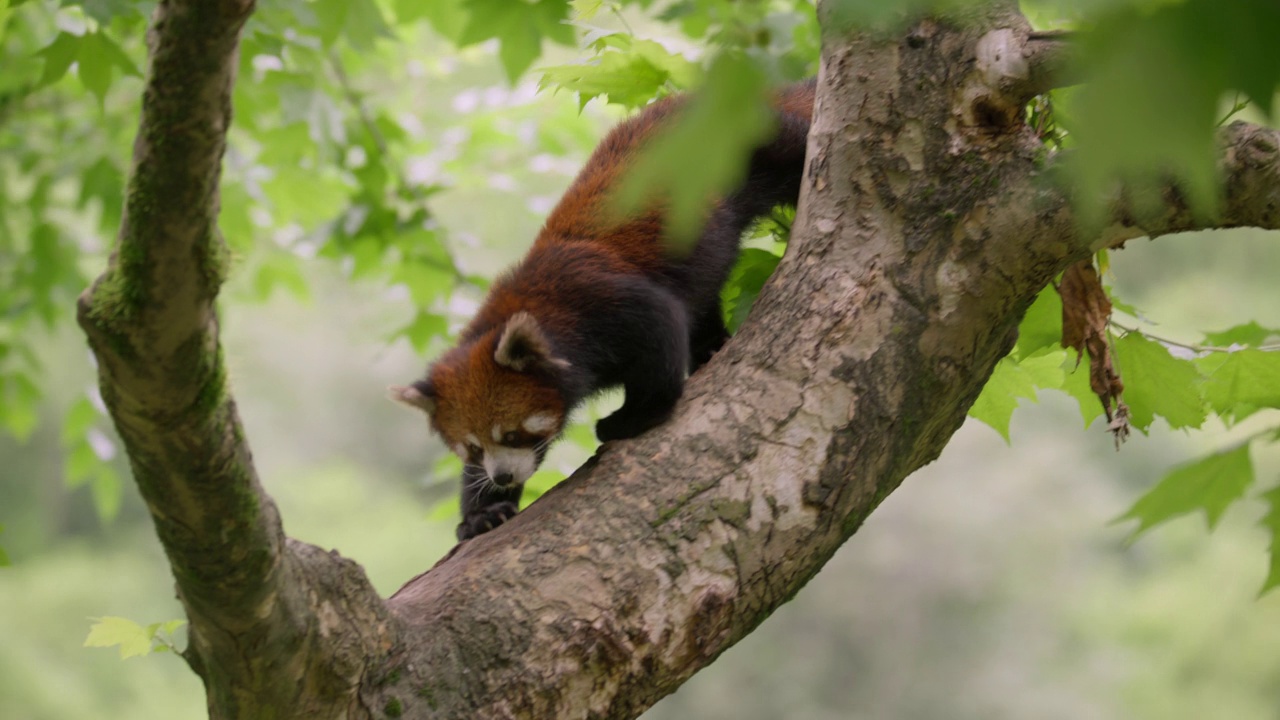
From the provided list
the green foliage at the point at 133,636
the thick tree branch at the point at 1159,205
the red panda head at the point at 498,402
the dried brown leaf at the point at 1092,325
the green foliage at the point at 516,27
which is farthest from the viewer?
the green foliage at the point at 516,27

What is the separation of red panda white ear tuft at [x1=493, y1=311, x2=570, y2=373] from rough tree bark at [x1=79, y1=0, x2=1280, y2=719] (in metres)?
0.48

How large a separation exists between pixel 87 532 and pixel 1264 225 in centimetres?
624

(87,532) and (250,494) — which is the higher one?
(87,532)

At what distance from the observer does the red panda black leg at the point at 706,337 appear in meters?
2.03

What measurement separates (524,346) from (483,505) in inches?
12.6

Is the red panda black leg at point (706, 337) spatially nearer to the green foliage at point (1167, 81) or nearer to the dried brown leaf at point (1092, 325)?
the dried brown leaf at point (1092, 325)

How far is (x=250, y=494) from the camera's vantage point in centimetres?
87

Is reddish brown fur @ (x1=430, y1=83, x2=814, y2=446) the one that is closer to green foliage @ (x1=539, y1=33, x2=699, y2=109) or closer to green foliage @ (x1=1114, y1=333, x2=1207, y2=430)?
green foliage @ (x1=539, y1=33, x2=699, y2=109)

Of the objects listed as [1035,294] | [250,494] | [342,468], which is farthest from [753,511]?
[342,468]

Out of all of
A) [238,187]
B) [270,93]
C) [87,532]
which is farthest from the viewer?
[87,532]

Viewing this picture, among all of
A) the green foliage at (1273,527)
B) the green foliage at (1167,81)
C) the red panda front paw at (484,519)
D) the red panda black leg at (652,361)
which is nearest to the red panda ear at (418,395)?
the red panda front paw at (484,519)

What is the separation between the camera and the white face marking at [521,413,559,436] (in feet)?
6.36

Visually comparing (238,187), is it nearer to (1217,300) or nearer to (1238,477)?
(1238,477)

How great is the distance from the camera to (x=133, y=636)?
1.10 m
